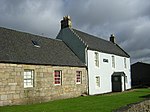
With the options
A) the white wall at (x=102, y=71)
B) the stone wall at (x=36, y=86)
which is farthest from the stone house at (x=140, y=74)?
the stone wall at (x=36, y=86)

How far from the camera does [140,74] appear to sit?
55.5 m

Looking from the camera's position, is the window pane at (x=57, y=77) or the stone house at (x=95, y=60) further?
the stone house at (x=95, y=60)

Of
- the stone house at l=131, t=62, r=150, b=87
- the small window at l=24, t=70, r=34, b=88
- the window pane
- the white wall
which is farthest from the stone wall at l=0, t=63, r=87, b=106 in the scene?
the stone house at l=131, t=62, r=150, b=87

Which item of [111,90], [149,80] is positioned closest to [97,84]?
[111,90]

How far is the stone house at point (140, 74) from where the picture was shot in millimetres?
54209

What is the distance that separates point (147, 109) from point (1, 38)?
12.9m

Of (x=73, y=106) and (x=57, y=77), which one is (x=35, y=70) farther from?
(x=73, y=106)

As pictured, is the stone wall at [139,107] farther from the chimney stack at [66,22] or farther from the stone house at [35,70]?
the chimney stack at [66,22]

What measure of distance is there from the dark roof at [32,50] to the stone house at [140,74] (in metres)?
31.3

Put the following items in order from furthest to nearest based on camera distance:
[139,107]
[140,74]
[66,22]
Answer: [140,74] → [66,22] → [139,107]

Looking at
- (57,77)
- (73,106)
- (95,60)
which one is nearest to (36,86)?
(57,77)

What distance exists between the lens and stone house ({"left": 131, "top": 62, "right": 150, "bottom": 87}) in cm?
5421

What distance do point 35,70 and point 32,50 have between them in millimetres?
2528

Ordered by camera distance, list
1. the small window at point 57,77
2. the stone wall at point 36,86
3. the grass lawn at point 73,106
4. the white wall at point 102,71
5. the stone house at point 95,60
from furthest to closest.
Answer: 1. the white wall at point 102,71
2. the stone house at point 95,60
3. the small window at point 57,77
4. the stone wall at point 36,86
5. the grass lawn at point 73,106
